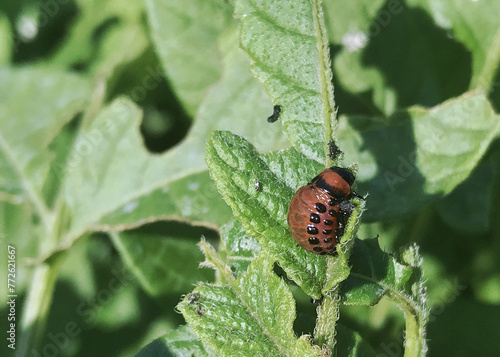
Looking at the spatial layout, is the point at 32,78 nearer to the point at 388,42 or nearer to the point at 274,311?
the point at 388,42

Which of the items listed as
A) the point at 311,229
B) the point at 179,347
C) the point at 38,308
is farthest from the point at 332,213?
the point at 38,308

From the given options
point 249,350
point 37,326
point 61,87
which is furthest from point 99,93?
point 249,350

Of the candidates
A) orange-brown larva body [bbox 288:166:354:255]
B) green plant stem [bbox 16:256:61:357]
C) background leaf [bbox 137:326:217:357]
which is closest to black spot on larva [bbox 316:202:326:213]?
orange-brown larva body [bbox 288:166:354:255]

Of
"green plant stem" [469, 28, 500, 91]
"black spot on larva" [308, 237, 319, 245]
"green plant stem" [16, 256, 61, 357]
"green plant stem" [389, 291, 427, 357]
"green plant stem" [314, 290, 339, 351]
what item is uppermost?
"green plant stem" [16, 256, 61, 357]

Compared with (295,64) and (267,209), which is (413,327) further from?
(295,64)

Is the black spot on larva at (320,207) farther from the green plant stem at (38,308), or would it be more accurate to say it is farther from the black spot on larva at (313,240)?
the green plant stem at (38,308)

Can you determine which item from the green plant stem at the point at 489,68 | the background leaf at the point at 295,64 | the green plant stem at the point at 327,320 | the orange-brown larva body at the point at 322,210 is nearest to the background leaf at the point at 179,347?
the green plant stem at the point at 327,320

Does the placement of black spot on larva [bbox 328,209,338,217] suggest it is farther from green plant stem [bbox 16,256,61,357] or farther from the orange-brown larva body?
green plant stem [bbox 16,256,61,357]

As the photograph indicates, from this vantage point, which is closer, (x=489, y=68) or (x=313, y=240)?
(x=313, y=240)
